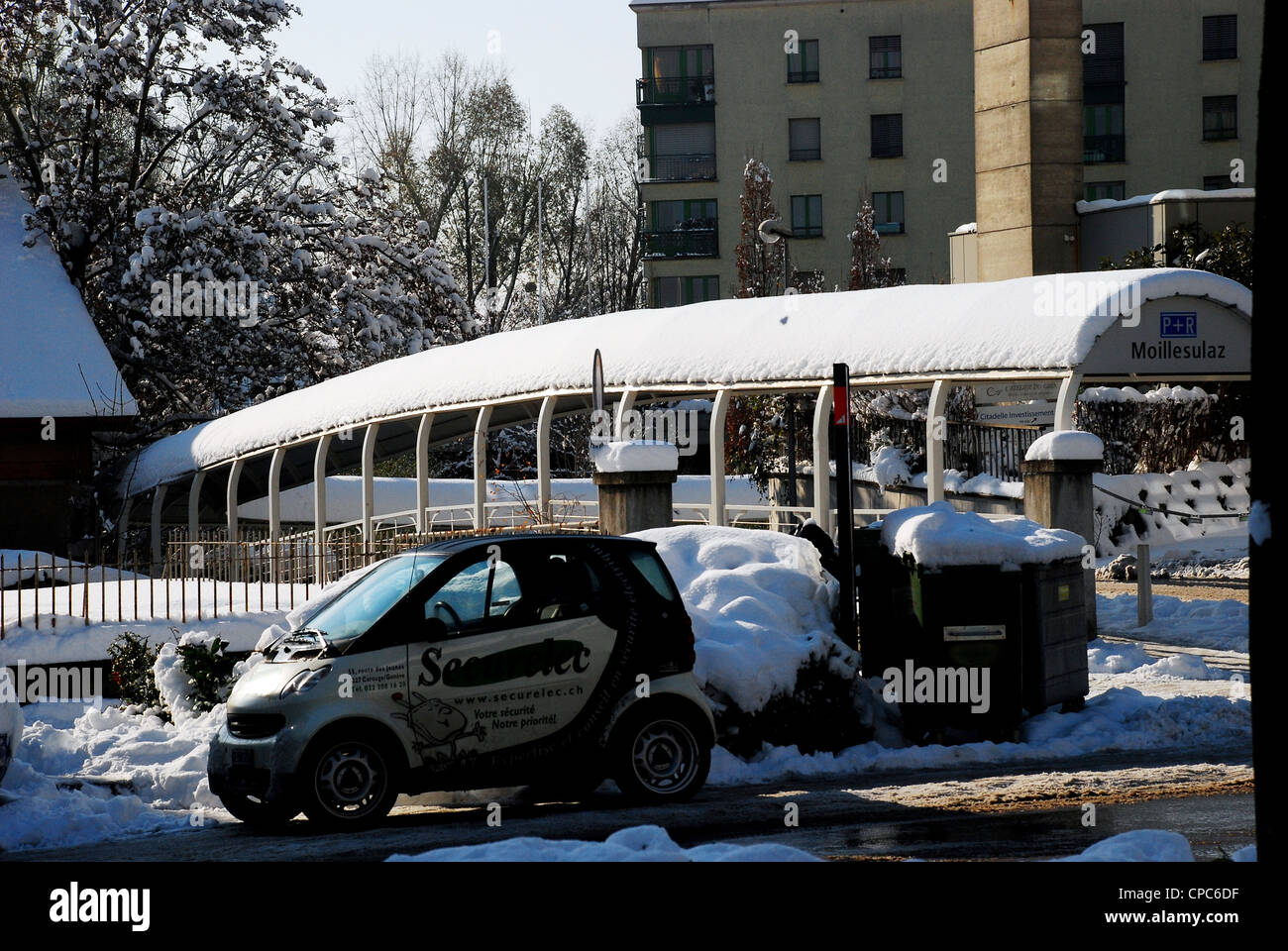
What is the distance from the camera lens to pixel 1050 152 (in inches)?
1281

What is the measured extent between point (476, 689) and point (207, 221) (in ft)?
79.3

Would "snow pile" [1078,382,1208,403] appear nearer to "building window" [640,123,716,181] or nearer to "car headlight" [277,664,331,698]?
"car headlight" [277,664,331,698]

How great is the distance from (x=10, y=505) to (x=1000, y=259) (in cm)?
2022

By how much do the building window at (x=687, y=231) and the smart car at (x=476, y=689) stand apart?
4942 centimetres

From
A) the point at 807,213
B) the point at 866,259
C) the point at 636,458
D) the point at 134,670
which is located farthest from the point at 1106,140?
the point at 134,670

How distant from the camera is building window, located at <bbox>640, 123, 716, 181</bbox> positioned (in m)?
58.9

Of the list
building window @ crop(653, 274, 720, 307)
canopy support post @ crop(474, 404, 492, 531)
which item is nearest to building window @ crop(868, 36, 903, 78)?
building window @ crop(653, 274, 720, 307)

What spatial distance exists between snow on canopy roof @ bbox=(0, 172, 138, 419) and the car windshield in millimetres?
17596

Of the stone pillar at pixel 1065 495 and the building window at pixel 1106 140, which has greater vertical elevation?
the building window at pixel 1106 140

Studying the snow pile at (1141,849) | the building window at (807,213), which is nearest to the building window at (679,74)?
the building window at (807,213)

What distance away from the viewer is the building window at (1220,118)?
2176 inches

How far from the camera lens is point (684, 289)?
196 feet

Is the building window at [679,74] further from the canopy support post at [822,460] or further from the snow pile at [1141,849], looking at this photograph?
the snow pile at [1141,849]
